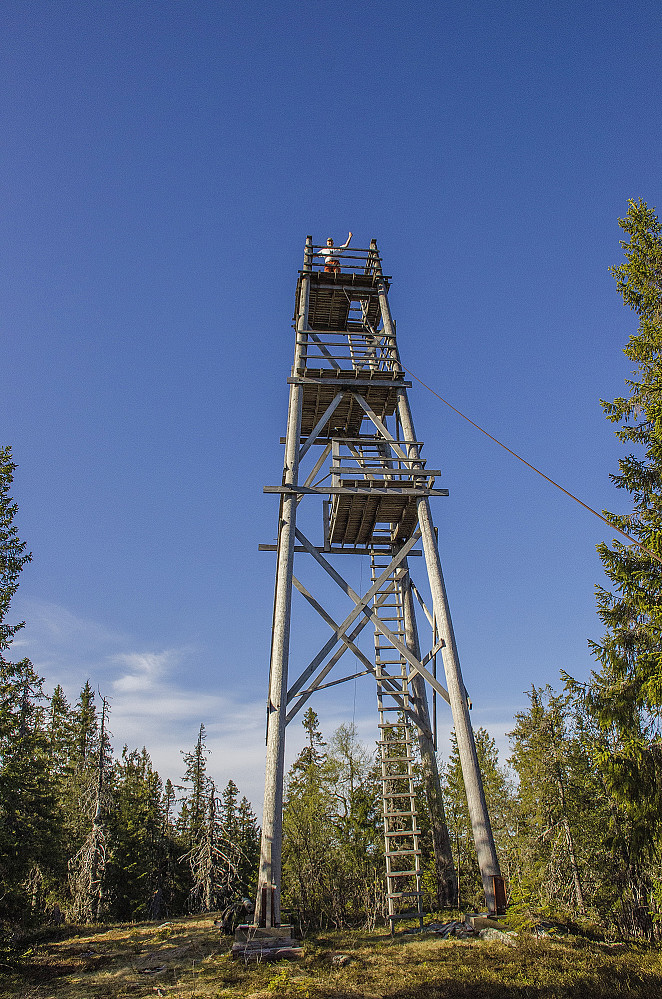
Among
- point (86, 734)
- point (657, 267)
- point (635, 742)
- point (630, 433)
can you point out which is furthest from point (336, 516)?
point (86, 734)

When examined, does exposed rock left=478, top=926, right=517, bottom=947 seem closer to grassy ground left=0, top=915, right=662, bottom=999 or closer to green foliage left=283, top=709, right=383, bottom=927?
grassy ground left=0, top=915, right=662, bottom=999

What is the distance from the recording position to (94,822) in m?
22.3

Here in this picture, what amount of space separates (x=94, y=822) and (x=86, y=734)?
12303mm

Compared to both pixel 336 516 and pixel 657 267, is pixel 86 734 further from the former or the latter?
pixel 657 267

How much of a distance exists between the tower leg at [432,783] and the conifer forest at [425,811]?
324 millimetres

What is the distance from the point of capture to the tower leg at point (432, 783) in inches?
417

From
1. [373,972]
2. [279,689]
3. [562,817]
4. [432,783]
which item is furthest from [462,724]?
[562,817]

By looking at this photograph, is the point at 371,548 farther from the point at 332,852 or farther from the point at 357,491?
the point at 332,852

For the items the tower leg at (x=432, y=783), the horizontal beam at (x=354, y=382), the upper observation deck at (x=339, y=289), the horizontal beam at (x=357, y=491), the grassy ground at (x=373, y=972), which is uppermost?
the upper observation deck at (x=339, y=289)

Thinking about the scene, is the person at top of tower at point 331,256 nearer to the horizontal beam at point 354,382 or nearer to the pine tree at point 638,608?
the horizontal beam at point 354,382

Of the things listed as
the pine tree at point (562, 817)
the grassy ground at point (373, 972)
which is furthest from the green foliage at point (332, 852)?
the pine tree at point (562, 817)

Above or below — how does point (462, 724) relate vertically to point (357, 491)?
below

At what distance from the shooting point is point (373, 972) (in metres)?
6.57

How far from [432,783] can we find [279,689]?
4.13 meters
